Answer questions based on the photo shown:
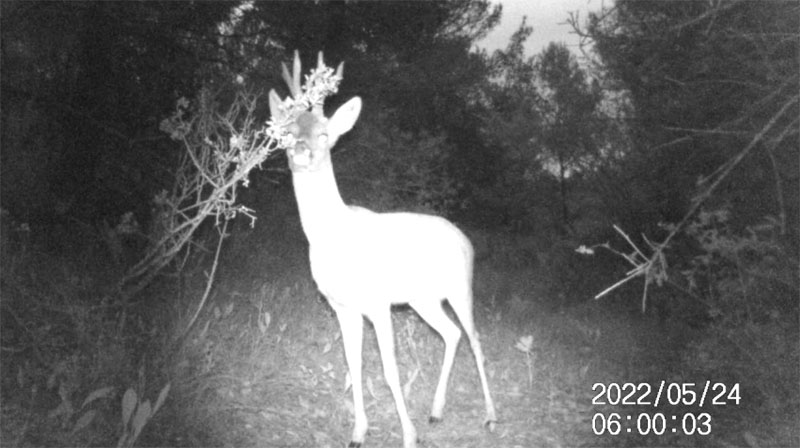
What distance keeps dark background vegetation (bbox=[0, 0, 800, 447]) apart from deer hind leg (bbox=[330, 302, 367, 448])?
1.19ft

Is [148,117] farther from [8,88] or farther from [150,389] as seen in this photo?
[150,389]

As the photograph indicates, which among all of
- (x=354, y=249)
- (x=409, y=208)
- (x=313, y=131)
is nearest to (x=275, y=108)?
(x=313, y=131)

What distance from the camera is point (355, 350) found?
6.81 meters

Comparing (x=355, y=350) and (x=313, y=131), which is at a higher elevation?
(x=313, y=131)

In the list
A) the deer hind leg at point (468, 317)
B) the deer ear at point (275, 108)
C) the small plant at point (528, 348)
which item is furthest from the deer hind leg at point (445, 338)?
the deer ear at point (275, 108)

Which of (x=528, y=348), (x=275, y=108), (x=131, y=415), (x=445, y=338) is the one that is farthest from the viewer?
(x=528, y=348)

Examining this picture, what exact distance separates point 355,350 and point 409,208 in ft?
18.1

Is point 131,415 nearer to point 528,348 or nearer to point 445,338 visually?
point 445,338

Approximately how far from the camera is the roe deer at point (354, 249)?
6500mm

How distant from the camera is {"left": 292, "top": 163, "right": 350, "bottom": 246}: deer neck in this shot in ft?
21.5

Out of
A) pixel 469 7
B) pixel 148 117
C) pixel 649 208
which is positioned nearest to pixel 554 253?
pixel 649 208

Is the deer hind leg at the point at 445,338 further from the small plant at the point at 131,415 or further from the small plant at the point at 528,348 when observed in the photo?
the small plant at the point at 131,415

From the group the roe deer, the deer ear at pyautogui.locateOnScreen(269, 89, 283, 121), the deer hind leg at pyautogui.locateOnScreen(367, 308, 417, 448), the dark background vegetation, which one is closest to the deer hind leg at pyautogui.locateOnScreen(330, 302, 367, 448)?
the roe deer

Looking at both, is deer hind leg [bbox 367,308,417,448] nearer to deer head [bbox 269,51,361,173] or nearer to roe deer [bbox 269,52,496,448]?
roe deer [bbox 269,52,496,448]
